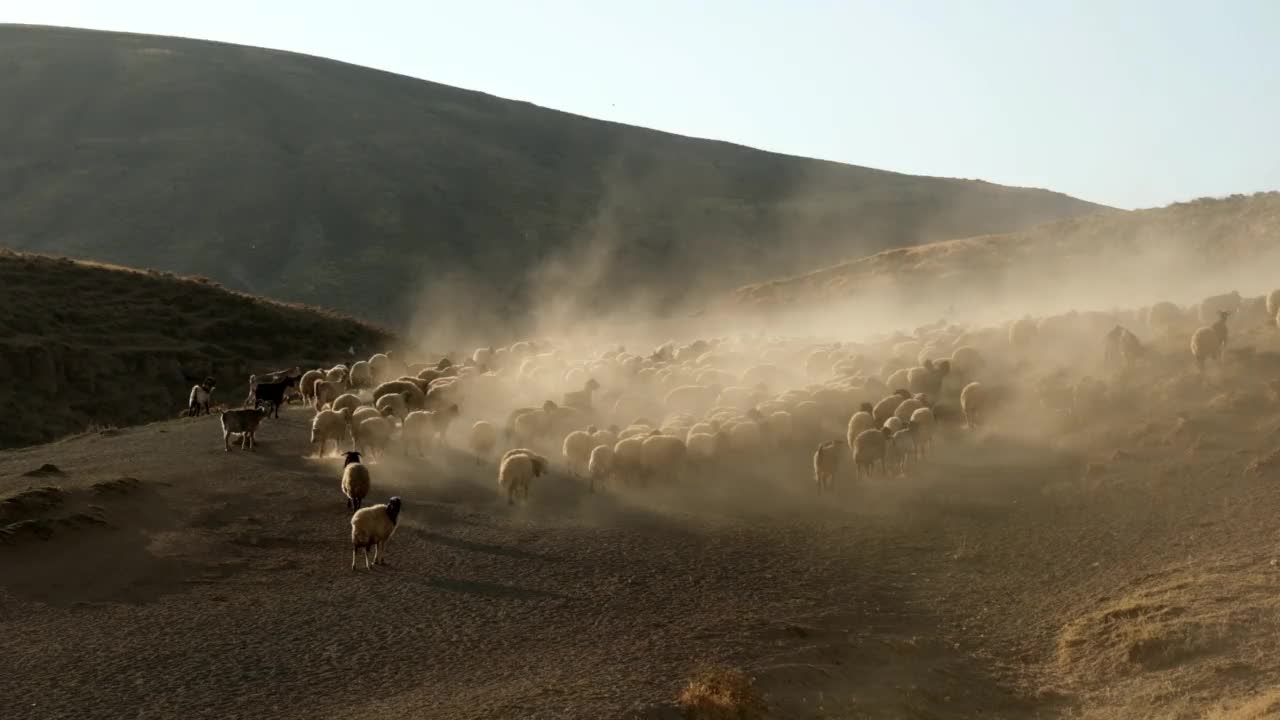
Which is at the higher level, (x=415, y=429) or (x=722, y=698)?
(x=415, y=429)

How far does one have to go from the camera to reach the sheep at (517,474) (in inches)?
827

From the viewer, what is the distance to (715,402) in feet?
90.6

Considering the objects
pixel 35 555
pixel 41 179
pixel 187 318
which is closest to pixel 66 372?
pixel 187 318

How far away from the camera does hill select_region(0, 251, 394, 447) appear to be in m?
41.7


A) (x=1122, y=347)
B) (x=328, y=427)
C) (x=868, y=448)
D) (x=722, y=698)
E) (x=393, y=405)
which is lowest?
(x=722, y=698)

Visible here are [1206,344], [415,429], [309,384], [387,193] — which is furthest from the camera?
[387,193]

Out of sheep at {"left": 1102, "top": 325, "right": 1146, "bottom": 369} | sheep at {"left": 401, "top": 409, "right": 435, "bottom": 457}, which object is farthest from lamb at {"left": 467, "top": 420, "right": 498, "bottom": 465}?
sheep at {"left": 1102, "top": 325, "right": 1146, "bottom": 369}

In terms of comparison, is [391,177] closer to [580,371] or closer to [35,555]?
[580,371]

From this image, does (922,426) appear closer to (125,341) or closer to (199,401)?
(199,401)

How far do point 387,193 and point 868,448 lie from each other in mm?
85559

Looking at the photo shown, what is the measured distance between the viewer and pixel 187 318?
52156 millimetres

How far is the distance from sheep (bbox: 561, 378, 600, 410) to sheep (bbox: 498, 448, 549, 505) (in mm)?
6849

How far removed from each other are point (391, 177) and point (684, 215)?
28229 mm

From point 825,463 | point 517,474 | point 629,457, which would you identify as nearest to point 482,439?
point 517,474
